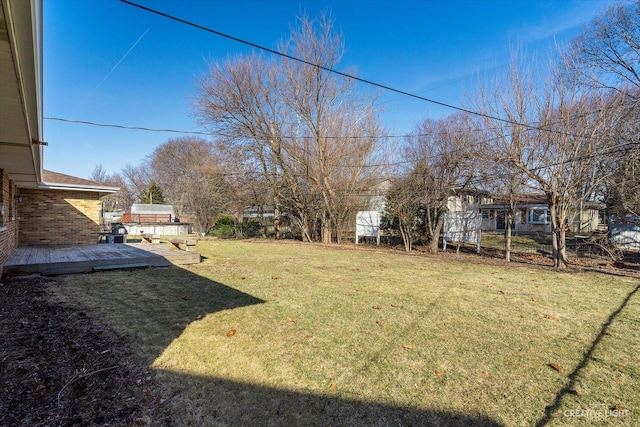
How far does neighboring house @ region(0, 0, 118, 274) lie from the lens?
6.58 feet

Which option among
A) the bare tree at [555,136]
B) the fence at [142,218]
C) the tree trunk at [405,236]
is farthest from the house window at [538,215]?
the fence at [142,218]

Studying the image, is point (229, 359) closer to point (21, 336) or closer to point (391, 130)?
point (21, 336)

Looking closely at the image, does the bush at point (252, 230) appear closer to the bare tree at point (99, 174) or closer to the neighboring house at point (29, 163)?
the neighboring house at point (29, 163)

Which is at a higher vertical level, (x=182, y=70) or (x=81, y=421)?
(x=182, y=70)

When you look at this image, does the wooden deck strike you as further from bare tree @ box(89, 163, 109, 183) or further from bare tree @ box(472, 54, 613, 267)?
bare tree @ box(89, 163, 109, 183)

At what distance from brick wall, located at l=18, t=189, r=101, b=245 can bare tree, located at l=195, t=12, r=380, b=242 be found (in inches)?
310

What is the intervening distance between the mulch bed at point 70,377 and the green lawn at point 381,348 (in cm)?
18

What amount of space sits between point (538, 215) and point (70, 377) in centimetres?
3104

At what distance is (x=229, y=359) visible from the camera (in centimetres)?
A: 294

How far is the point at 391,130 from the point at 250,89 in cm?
817

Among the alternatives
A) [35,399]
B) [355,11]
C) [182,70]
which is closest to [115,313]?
[35,399]

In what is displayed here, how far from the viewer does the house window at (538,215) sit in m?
24.5

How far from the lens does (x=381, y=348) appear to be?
10.7ft

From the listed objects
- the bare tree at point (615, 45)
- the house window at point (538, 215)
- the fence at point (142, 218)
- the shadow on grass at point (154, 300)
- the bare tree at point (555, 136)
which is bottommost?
the shadow on grass at point (154, 300)
